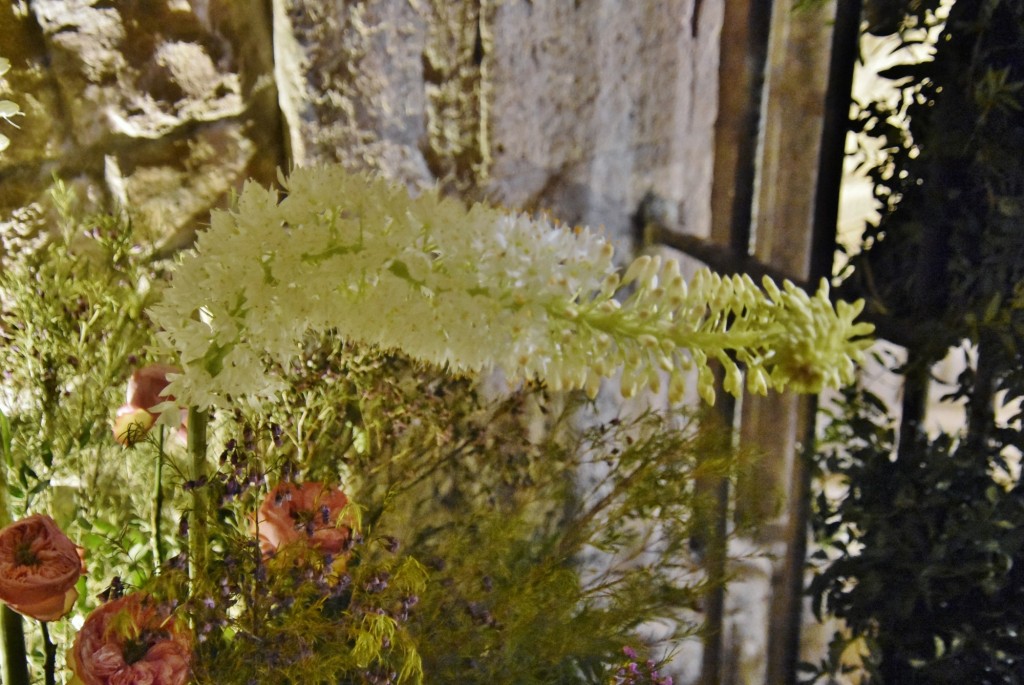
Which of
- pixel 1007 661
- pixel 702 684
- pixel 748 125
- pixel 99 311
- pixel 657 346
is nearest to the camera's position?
pixel 657 346

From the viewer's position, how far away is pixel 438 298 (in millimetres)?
629

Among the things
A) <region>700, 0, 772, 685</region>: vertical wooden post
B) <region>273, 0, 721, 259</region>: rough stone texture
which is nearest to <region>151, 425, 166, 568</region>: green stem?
<region>273, 0, 721, 259</region>: rough stone texture

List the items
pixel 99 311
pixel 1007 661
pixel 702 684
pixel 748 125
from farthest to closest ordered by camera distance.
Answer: pixel 702 684
pixel 748 125
pixel 1007 661
pixel 99 311

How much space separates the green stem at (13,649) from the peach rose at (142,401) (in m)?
0.17

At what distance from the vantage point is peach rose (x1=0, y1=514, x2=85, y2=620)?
66 cm

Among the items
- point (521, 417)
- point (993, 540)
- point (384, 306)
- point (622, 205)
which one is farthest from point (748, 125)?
point (384, 306)

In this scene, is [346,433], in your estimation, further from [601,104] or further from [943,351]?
[943,351]

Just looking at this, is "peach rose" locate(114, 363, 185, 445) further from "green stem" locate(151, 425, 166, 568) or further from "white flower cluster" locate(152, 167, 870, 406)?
"white flower cluster" locate(152, 167, 870, 406)

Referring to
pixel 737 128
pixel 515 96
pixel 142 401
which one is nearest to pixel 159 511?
pixel 142 401

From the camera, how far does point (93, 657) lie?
680 millimetres

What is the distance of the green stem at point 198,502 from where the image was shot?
722 mm

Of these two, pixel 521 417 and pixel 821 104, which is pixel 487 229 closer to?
pixel 521 417

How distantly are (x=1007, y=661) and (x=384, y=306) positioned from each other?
3.23 feet

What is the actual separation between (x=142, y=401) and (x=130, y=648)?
223 mm
